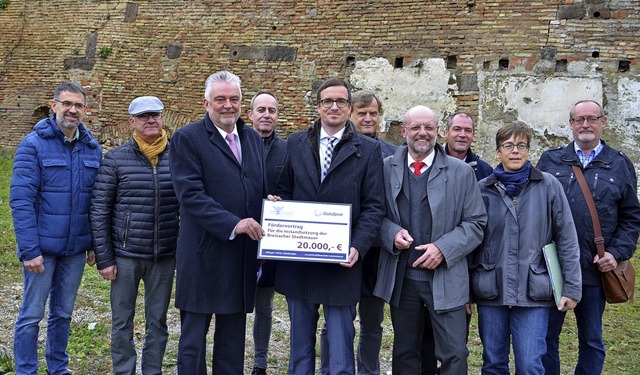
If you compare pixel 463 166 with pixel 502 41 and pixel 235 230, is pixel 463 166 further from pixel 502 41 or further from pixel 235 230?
pixel 502 41

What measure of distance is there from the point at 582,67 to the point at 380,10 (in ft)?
11.0

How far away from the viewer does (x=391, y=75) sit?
9.75 m

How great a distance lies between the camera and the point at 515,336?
349cm

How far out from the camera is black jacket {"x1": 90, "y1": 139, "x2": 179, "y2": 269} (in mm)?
3811

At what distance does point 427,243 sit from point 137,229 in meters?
1.89

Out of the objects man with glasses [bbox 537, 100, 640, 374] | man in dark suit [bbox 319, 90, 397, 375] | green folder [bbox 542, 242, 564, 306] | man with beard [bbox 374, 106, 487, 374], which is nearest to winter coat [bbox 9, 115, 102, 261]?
man in dark suit [bbox 319, 90, 397, 375]

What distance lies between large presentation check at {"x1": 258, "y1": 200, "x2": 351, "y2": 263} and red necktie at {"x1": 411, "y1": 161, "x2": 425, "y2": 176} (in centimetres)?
52

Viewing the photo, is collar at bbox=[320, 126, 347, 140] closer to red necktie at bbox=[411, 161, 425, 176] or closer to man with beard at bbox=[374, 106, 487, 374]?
man with beard at bbox=[374, 106, 487, 374]

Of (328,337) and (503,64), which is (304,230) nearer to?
(328,337)

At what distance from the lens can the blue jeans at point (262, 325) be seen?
438cm

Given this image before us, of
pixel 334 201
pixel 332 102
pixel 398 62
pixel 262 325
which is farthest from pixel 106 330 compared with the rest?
pixel 398 62

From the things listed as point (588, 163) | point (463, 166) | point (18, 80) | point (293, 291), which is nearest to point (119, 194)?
point (293, 291)

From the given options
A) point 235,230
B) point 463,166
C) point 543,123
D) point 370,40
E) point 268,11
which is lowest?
point 235,230

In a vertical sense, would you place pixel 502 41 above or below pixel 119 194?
above
